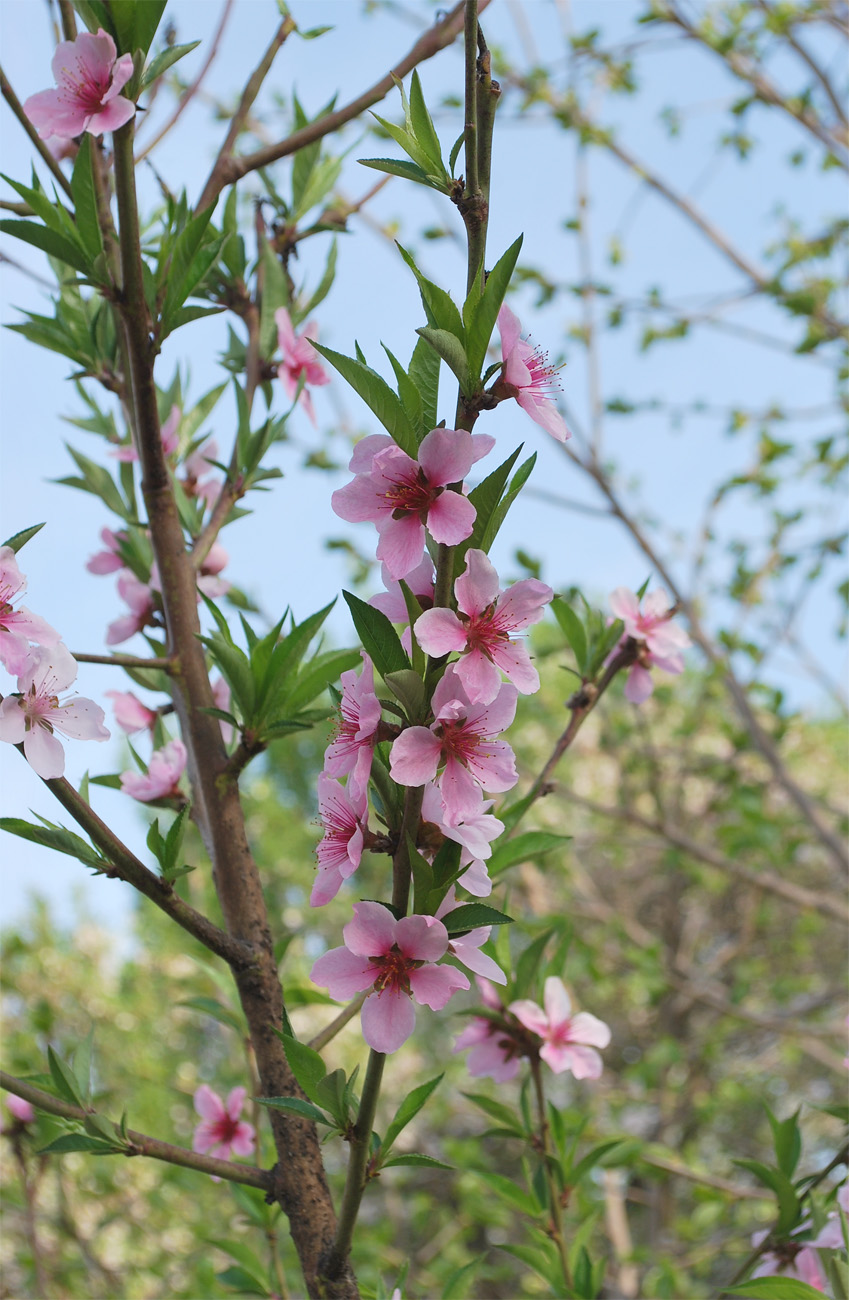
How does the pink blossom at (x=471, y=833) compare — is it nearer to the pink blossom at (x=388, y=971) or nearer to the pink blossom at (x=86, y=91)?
the pink blossom at (x=388, y=971)

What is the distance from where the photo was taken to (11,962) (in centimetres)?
404

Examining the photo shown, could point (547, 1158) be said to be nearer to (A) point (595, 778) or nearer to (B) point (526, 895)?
(B) point (526, 895)

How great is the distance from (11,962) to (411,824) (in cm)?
402

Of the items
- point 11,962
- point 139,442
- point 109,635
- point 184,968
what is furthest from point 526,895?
point 184,968

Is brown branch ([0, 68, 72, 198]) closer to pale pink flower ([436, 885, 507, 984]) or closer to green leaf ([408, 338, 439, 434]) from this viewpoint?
green leaf ([408, 338, 439, 434])

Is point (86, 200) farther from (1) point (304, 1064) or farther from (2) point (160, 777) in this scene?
(1) point (304, 1064)

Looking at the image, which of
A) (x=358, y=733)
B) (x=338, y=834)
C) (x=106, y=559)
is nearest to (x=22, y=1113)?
(x=106, y=559)

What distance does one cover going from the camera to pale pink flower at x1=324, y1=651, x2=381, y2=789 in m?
0.60

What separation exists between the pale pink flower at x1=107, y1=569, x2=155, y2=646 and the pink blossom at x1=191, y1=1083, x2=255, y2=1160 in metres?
0.57

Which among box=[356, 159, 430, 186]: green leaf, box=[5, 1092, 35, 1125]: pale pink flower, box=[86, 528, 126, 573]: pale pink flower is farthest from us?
box=[5, 1092, 35, 1125]: pale pink flower

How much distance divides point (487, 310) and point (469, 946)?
40cm

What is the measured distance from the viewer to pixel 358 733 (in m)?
0.61

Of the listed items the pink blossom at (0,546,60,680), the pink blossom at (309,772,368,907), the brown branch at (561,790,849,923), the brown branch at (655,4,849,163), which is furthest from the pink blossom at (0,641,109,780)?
the brown branch at (655,4,849,163)

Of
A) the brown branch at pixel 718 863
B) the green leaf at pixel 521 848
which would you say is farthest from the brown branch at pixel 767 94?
the green leaf at pixel 521 848
